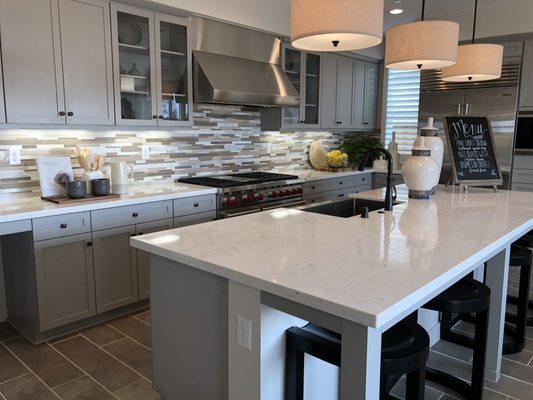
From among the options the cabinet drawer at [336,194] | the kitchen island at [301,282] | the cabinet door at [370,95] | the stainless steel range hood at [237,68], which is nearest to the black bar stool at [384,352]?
the kitchen island at [301,282]

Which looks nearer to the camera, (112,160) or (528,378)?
(528,378)

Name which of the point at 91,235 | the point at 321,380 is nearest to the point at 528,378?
the point at 321,380

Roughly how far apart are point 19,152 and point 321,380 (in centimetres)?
257

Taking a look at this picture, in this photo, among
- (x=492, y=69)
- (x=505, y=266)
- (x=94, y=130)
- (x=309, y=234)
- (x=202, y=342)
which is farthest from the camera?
(x=94, y=130)

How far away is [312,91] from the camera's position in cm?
509

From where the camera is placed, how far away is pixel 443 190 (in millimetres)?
3514

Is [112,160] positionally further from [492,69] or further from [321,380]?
[492,69]

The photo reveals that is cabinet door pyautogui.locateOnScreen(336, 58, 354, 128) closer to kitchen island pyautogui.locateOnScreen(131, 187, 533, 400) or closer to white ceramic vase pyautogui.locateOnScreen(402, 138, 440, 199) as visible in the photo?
white ceramic vase pyautogui.locateOnScreen(402, 138, 440, 199)

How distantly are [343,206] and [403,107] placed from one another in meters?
3.45

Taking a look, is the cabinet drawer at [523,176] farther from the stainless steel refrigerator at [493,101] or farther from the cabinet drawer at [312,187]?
the cabinet drawer at [312,187]

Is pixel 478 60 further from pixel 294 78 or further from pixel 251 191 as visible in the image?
pixel 294 78

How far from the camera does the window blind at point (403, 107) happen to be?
231 inches

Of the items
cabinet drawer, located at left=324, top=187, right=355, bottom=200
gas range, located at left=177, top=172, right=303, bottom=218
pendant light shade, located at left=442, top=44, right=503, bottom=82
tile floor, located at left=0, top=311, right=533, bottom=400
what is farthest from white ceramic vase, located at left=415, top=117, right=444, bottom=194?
cabinet drawer, located at left=324, top=187, right=355, bottom=200

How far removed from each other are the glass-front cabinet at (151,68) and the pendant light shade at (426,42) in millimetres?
1972
